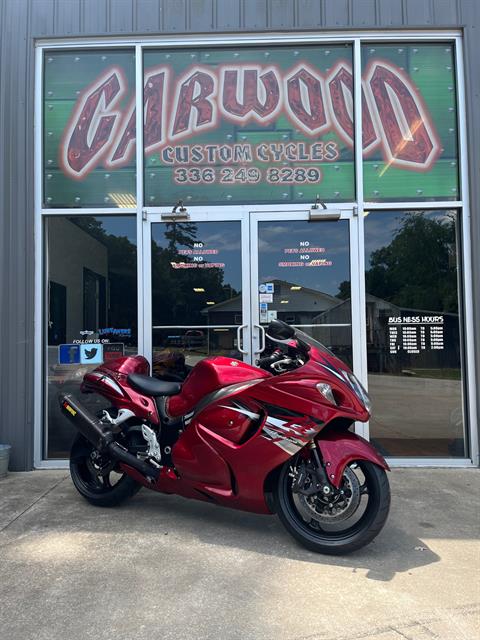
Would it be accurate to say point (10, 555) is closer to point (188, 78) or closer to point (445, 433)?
point (445, 433)

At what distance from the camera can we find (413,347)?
4766 mm

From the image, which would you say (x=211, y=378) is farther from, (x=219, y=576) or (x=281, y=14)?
(x=281, y=14)

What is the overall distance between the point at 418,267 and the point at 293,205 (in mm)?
1382

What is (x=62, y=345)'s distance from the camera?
4.79 m

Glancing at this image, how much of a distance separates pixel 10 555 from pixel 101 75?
4.41 metres

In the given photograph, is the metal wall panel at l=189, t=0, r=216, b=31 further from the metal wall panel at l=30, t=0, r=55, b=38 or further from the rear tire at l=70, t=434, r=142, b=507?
the rear tire at l=70, t=434, r=142, b=507

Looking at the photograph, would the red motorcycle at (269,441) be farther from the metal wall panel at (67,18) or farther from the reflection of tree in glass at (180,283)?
the metal wall panel at (67,18)

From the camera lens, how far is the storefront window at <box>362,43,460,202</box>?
4.85m

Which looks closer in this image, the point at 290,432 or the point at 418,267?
the point at 290,432

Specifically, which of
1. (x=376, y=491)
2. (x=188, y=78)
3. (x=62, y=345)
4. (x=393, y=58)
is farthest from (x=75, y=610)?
(x=393, y=58)

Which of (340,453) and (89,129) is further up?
(89,129)

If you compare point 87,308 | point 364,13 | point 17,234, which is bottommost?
point 87,308

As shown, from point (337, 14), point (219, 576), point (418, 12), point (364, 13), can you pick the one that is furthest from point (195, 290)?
point (418, 12)

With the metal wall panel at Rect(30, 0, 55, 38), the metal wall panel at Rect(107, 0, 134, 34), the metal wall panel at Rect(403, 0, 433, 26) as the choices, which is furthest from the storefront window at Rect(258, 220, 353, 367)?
the metal wall panel at Rect(30, 0, 55, 38)
